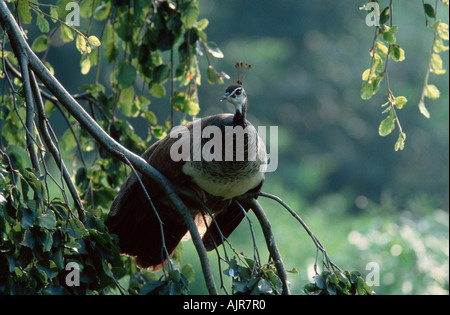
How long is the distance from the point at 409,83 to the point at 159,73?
897cm

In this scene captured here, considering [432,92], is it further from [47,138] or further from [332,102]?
[332,102]

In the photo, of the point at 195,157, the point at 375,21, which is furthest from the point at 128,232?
the point at 375,21

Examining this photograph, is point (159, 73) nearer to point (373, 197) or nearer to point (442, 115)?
point (373, 197)

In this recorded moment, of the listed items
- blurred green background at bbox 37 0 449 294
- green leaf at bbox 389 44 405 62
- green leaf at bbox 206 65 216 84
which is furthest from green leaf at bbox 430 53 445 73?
blurred green background at bbox 37 0 449 294

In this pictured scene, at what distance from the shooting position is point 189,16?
229cm

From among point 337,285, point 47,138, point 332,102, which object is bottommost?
point 332,102

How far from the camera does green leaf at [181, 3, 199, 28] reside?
2283 millimetres

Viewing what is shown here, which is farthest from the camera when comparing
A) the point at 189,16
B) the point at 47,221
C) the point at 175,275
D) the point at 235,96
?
the point at 189,16

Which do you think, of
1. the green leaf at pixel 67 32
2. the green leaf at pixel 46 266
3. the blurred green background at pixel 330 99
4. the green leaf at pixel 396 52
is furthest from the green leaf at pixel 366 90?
the blurred green background at pixel 330 99

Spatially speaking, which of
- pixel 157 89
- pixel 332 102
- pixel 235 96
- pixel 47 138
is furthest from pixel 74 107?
pixel 332 102

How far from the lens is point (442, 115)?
36.1 feet

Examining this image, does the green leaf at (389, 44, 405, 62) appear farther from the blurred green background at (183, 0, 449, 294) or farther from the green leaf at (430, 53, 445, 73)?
the blurred green background at (183, 0, 449, 294)

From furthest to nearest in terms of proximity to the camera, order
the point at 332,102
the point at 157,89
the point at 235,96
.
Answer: the point at 332,102, the point at 157,89, the point at 235,96
